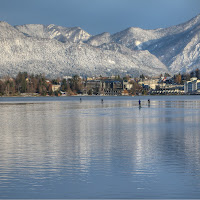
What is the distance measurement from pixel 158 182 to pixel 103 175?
3201 millimetres

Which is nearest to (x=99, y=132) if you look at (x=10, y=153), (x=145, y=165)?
(x=10, y=153)

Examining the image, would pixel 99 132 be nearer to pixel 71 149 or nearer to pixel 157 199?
pixel 71 149

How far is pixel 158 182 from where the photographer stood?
2298 centimetres

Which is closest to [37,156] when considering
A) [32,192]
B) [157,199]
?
[32,192]

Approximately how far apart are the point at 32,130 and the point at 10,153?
18790 millimetres

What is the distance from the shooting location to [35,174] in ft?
82.1

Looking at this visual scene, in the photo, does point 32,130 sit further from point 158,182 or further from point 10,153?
point 158,182

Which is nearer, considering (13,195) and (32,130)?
(13,195)

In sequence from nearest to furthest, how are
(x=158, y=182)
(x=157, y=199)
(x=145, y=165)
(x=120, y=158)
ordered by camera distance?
(x=157, y=199) → (x=158, y=182) → (x=145, y=165) → (x=120, y=158)

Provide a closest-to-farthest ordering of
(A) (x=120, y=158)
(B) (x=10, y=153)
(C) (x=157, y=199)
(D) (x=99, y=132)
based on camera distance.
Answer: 1. (C) (x=157, y=199)
2. (A) (x=120, y=158)
3. (B) (x=10, y=153)
4. (D) (x=99, y=132)

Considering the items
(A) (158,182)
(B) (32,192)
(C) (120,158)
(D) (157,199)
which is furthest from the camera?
(C) (120,158)

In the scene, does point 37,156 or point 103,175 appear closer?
point 103,175

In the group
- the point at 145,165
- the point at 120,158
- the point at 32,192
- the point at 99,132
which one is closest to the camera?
the point at 32,192

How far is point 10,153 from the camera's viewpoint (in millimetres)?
32719
